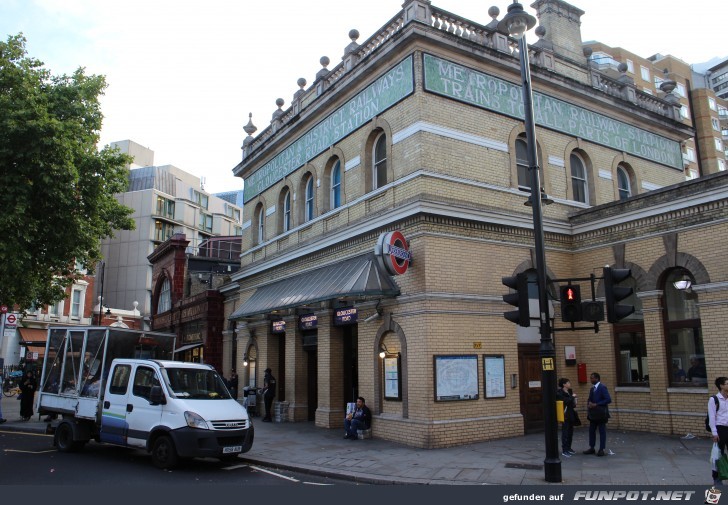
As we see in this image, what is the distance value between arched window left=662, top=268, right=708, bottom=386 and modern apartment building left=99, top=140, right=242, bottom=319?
56924mm

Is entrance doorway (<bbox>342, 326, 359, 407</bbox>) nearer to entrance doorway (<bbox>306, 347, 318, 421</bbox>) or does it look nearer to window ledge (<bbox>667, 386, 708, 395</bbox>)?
entrance doorway (<bbox>306, 347, 318, 421</bbox>)

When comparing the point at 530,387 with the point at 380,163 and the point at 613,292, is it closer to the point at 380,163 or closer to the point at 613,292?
the point at 613,292

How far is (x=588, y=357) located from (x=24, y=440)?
15.5 metres

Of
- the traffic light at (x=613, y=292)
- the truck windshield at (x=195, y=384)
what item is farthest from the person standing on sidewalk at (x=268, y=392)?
the traffic light at (x=613, y=292)

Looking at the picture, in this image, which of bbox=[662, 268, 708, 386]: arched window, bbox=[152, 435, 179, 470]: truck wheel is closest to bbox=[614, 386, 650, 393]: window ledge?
bbox=[662, 268, 708, 386]: arched window

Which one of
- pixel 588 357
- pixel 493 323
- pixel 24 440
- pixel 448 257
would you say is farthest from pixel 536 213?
pixel 24 440

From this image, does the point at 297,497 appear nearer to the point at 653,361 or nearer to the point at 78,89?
the point at 653,361

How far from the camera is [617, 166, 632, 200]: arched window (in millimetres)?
19438

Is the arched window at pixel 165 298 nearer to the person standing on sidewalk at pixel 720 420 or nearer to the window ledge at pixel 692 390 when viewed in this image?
the window ledge at pixel 692 390

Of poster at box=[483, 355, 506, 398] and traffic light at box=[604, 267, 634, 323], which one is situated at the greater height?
traffic light at box=[604, 267, 634, 323]

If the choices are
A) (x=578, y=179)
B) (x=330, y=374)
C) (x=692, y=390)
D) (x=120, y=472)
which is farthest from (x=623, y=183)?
(x=120, y=472)

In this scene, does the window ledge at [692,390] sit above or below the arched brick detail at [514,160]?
below

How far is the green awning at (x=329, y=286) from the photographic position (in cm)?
1456

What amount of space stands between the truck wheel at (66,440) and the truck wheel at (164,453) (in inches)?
116
